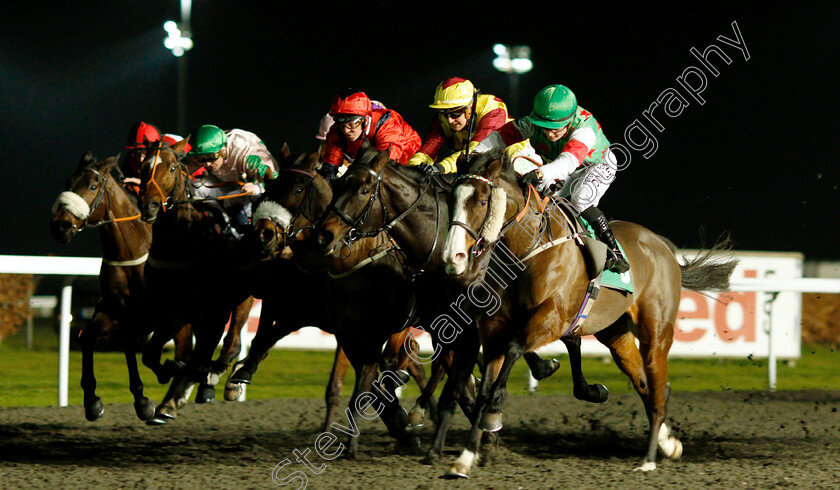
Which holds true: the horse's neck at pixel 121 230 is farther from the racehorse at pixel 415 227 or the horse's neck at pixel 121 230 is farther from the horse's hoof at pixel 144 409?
the racehorse at pixel 415 227

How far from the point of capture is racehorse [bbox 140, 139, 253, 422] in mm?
4797

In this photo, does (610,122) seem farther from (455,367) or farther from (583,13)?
(455,367)

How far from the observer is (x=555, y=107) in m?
4.49

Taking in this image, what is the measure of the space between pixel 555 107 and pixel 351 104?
116cm

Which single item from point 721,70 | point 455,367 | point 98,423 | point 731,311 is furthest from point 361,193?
point 721,70

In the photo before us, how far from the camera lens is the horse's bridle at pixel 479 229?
3.68 meters

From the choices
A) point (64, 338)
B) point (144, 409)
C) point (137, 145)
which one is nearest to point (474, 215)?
point (144, 409)

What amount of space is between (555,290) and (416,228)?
729 millimetres

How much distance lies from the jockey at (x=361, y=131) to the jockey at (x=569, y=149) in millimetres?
545

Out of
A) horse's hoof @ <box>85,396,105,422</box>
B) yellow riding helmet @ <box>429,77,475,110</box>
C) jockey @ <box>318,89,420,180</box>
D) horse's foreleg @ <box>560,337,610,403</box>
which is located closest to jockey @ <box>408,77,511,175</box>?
yellow riding helmet @ <box>429,77,475,110</box>

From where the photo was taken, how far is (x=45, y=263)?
19.8ft

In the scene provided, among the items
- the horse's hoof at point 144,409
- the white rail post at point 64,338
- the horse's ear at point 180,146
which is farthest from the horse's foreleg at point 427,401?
the white rail post at point 64,338

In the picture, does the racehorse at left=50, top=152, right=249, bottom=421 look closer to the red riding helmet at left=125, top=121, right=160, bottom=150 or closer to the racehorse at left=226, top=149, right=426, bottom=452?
the red riding helmet at left=125, top=121, right=160, bottom=150

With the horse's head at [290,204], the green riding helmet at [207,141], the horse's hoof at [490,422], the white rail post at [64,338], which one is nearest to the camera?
the horse's hoof at [490,422]
